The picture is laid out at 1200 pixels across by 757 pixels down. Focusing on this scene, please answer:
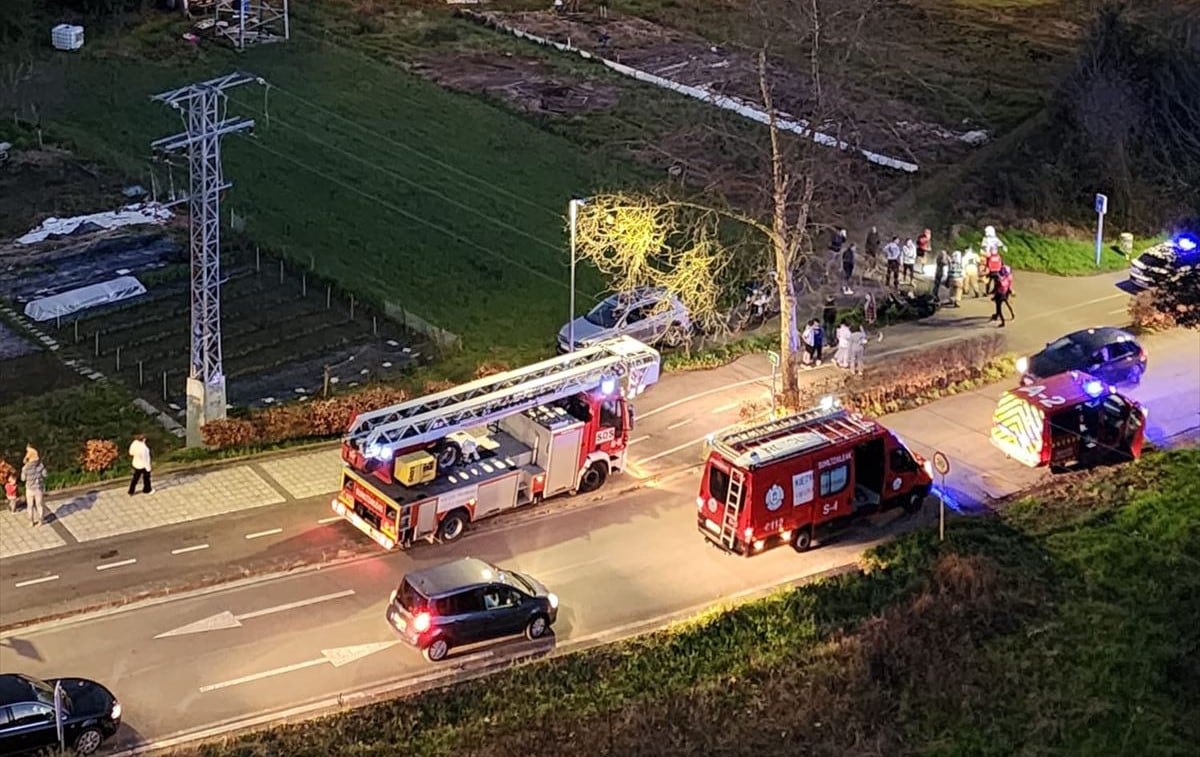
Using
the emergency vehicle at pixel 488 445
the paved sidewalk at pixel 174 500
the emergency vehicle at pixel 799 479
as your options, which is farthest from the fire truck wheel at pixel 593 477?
the paved sidewalk at pixel 174 500

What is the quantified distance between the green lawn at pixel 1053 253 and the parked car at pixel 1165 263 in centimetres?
192

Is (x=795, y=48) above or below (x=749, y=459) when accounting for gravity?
above

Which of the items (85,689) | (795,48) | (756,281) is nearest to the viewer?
(85,689)

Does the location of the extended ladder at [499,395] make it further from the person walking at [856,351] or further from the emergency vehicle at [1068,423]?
the emergency vehicle at [1068,423]

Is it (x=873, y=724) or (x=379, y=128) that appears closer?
(x=873, y=724)

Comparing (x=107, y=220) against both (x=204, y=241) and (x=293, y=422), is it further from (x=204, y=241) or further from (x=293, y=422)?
(x=293, y=422)

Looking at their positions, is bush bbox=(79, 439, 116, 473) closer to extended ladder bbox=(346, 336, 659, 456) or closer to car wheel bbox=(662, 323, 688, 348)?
extended ladder bbox=(346, 336, 659, 456)

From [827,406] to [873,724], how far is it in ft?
27.3

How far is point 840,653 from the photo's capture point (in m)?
26.5

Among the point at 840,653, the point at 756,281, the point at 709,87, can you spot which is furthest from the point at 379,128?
the point at 840,653

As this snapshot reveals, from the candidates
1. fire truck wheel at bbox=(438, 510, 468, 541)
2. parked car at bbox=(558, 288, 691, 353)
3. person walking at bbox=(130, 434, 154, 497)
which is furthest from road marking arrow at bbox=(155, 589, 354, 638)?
parked car at bbox=(558, 288, 691, 353)

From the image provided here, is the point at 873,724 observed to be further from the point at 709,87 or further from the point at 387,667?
the point at 709,87

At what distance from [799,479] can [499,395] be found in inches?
232

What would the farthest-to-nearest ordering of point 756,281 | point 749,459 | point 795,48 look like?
1. point 756,281
2. point 795,48
3. point 749,459
